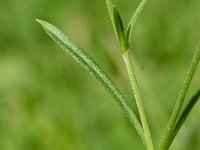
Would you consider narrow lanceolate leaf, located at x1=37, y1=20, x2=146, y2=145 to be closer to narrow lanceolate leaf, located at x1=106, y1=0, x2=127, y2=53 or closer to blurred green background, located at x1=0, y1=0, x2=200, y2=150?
narrow lanceolate leaf, located at x1=106, y1=0, x2=127, y2=53

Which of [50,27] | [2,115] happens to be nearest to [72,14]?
[2,115]

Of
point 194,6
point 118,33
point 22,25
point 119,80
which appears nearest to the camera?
point 118,33

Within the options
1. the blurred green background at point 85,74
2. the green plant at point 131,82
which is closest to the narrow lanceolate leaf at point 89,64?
the green plant at point 131,82

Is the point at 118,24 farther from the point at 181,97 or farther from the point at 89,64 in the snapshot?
the point at 181,97

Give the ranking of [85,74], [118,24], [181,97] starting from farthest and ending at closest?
[85,74]
[118,24]
[181,97]

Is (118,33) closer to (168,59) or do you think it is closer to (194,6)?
(168,59)

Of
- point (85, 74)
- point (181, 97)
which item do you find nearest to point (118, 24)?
point (181, 97)

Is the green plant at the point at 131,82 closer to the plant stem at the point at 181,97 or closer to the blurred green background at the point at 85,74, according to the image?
the plant stem at the point at 181,97
